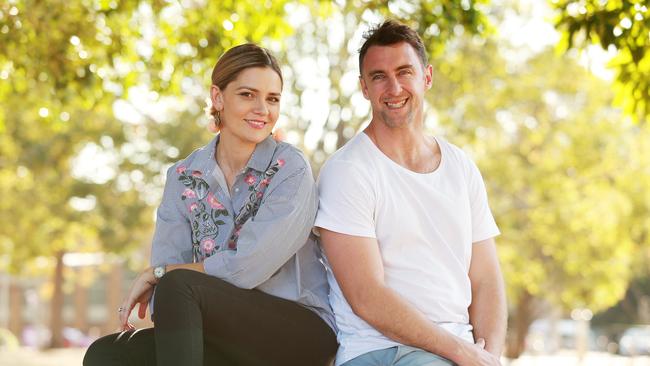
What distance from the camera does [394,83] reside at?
418 centimetres

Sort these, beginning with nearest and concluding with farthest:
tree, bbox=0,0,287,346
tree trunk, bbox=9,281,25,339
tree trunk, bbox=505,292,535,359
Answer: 1. tree, bbox=0,0,287,346
2. tree trunk, bbox=505,292,535,359
3. tree trunk, bbox=9,281,25,339

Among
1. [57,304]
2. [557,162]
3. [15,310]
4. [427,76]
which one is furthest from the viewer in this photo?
[15,310]

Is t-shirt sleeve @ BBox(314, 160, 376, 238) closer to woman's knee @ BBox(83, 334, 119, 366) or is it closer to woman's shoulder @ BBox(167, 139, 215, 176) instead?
woman's shoulder @ BBox(167, 139, 215, 176)

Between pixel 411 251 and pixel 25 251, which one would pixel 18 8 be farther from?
pixel 25 251

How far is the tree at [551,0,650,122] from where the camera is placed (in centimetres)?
620

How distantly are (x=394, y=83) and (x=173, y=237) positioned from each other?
1.04 meters

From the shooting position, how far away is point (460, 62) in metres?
20.6

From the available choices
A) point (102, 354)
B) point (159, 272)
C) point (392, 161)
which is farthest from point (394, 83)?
point (102, 354)

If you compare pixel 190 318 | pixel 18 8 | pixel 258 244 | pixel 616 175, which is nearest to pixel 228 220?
pixel 258 244

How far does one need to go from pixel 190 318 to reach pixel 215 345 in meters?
0.34

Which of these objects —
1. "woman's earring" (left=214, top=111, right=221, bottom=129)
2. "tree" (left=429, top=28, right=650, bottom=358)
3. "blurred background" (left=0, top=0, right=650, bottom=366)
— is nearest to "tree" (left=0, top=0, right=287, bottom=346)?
"blurred background" (left=0, top=0, right=650, bottom=366)

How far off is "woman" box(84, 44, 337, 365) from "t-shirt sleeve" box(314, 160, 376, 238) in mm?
62

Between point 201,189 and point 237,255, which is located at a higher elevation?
point 201,189

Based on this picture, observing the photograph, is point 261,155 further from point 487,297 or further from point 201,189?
point 487,297
